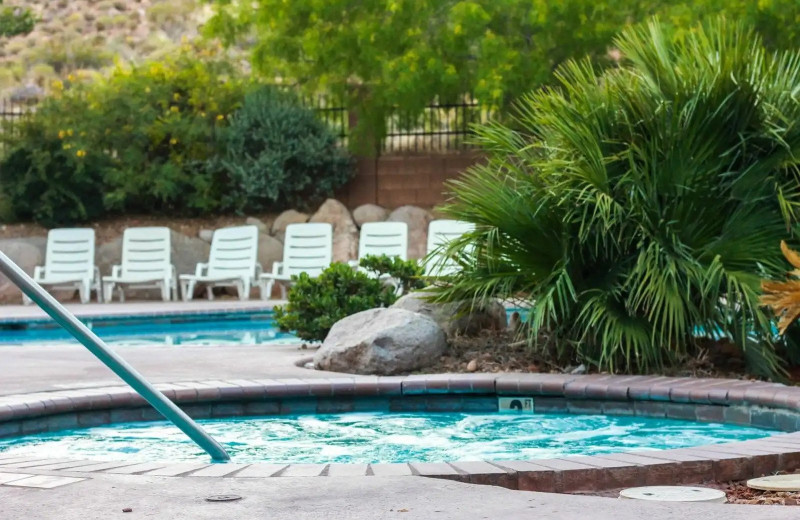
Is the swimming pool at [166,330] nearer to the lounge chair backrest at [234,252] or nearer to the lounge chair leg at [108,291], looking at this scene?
the lounge chair backrest at [234,252]

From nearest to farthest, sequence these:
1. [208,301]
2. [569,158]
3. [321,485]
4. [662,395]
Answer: [321,485] < [662,395] < [569,158] < [208,301]

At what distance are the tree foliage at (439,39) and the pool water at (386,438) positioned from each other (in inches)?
414

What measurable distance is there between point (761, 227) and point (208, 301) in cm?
1081

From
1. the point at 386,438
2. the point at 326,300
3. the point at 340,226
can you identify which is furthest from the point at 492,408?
the point at 340,226

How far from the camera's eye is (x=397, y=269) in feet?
35.0

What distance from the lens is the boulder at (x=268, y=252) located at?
746 inches

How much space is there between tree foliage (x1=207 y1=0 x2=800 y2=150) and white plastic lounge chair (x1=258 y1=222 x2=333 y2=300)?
252 centimetres

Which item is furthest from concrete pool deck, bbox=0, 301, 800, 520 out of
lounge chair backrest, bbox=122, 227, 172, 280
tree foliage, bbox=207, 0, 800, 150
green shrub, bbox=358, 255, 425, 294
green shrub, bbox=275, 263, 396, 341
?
tree foliage, bbox=207, 0, 800, 150

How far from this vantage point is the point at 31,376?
27.1 feet

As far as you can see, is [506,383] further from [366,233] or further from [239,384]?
[366,233]

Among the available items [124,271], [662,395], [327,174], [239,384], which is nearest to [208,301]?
[124,271]

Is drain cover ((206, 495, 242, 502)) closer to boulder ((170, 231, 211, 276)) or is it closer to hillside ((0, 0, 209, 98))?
boulder ((170, 231, 211, 276))

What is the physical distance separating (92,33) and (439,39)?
124 ft

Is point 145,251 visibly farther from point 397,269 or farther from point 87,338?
point 87,338
